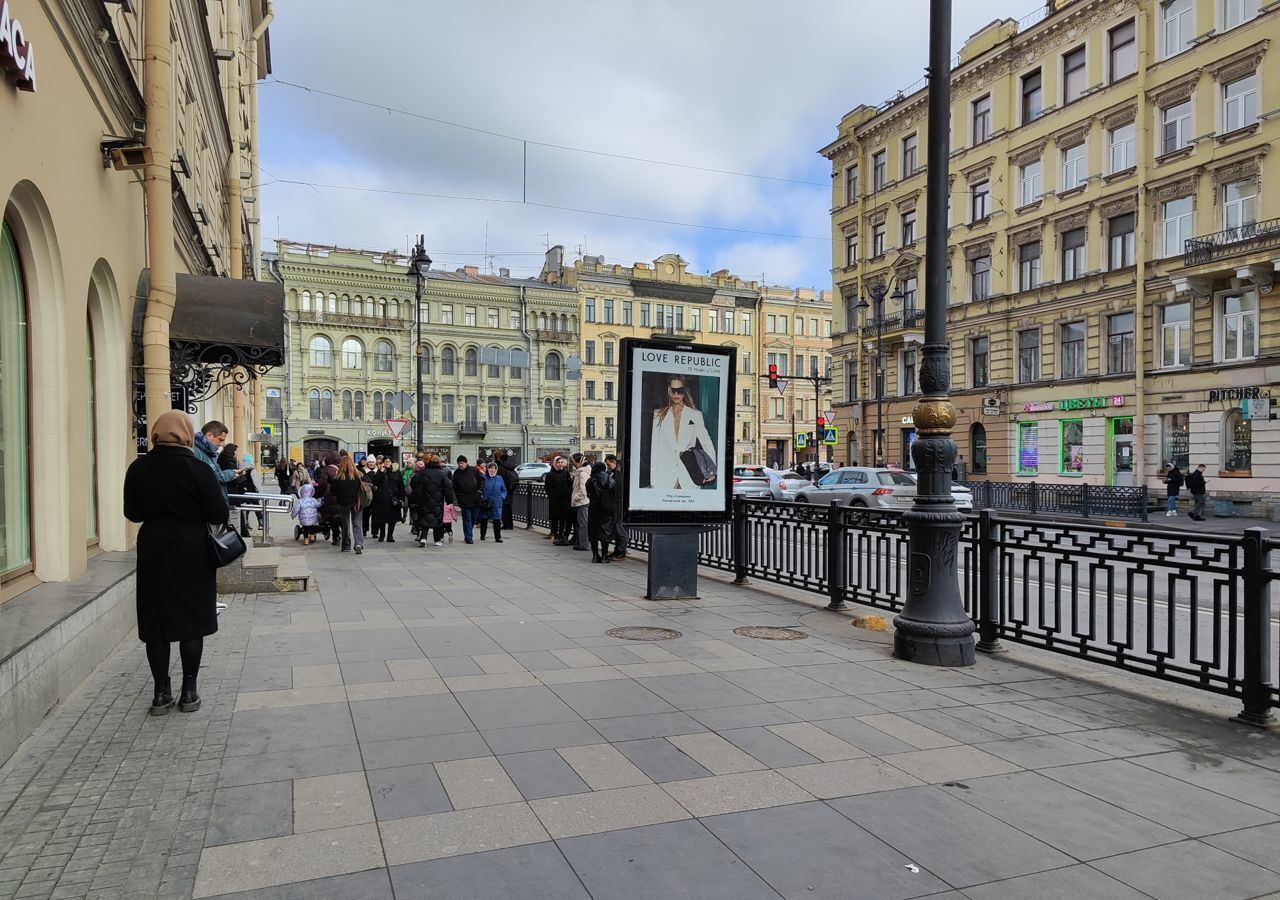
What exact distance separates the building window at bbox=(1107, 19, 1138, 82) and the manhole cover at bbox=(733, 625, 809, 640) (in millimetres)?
32261

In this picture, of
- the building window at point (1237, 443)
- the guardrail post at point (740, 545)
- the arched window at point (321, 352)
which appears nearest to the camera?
the guardrail post at point (740, 545)

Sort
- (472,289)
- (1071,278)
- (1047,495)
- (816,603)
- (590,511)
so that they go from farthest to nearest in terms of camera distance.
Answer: (472,289) < (1071,278) < (1047,495) < (590,511) < (816,603)

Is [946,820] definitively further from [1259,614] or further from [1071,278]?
[1071,278]

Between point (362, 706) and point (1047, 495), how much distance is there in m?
28.6

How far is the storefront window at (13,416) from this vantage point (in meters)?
6.32

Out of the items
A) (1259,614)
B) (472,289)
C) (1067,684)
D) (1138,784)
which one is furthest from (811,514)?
(472,289)

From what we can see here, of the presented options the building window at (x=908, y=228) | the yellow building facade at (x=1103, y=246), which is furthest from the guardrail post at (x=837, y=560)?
the building window at (x=908, y=228)

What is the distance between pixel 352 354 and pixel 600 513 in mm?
51258

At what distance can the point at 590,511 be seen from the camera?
14727mm

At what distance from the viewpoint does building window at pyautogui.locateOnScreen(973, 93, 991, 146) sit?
39.4m

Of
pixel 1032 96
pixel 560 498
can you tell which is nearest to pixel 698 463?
pixel 560 498

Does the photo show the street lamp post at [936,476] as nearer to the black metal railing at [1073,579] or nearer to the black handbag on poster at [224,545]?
the black metal railing at [1073,579]

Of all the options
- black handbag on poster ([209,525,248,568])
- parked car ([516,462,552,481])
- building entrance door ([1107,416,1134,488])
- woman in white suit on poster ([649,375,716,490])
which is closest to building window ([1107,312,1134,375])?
building entrance door ([1107,416,1134,488])

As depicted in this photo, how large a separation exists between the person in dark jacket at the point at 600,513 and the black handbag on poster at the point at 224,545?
8600 mm
